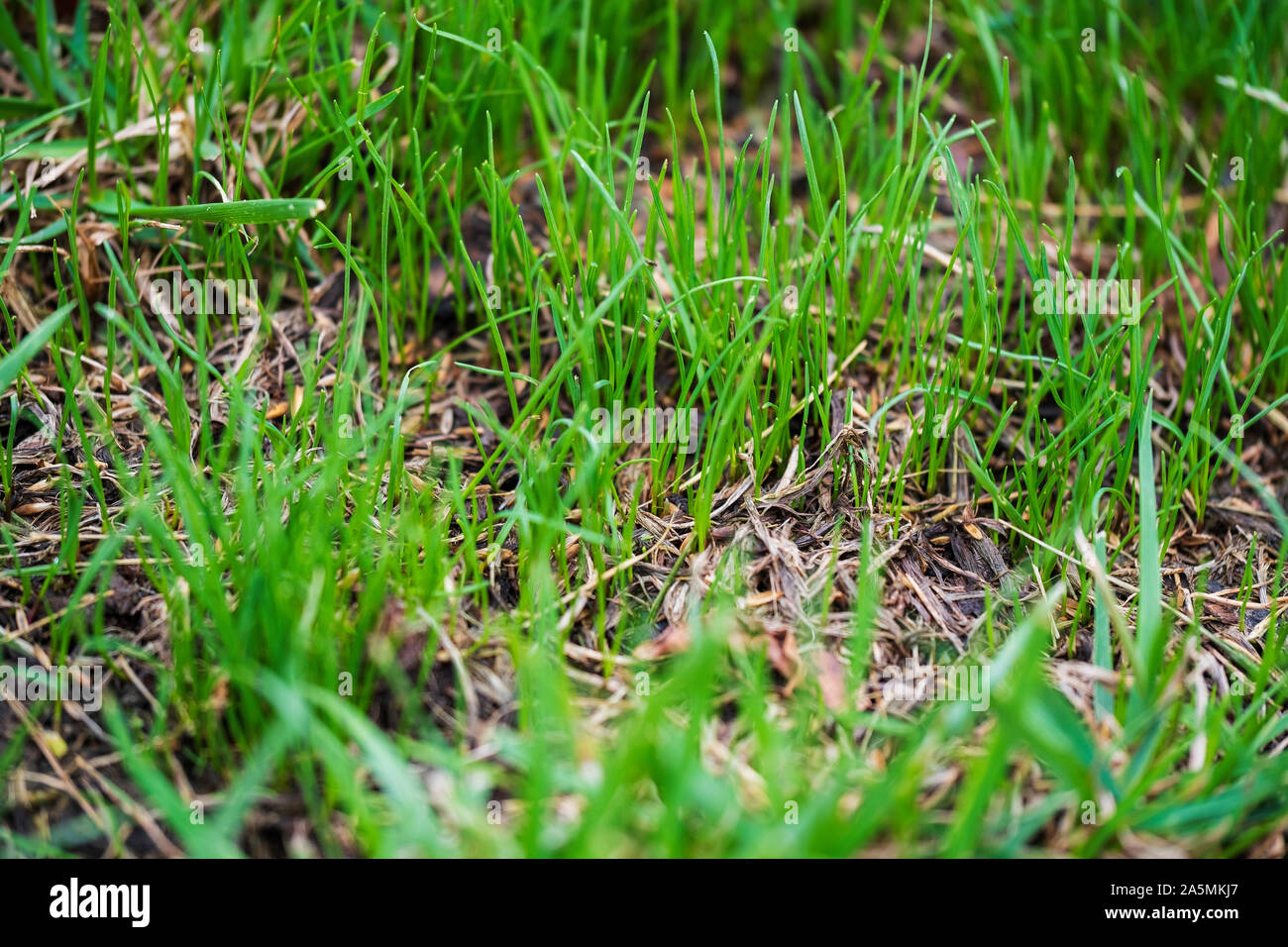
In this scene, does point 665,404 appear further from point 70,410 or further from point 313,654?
point 70,410

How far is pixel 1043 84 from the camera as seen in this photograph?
265cm

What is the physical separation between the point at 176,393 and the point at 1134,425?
5.53ft

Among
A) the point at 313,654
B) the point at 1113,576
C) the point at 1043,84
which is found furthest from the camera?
the point at 1043,84

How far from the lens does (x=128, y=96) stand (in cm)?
225

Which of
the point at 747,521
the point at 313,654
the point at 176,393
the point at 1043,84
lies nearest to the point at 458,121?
the point at 176,393

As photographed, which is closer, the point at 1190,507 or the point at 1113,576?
the point at 1113,576

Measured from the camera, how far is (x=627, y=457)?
6.93 feet

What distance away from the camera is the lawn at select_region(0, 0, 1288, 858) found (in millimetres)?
1439

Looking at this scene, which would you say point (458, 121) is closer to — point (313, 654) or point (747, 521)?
point (747, 521)

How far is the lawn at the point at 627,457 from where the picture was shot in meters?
1.44

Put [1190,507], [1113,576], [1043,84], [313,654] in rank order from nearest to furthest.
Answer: [313,654] < [1113,576] < [1190,507] < [1043,84]

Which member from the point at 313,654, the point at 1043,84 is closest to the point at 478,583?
the point at 313,654
